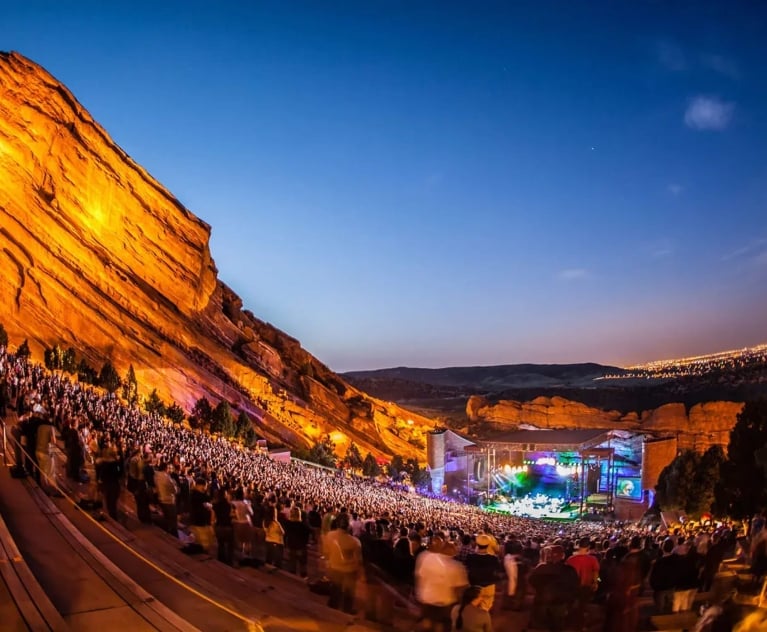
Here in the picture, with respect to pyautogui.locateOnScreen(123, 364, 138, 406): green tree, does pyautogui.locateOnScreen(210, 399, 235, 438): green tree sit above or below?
below

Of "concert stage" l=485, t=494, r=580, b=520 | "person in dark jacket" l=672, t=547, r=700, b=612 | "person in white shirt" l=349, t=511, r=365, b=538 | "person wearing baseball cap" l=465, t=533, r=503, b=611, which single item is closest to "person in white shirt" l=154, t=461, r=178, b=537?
"person in white shirt" l=349, t=511, r=365, b=538

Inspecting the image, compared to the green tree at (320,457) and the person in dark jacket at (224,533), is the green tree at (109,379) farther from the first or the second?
the person in dark jacket at (224,533)

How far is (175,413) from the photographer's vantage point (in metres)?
44.9

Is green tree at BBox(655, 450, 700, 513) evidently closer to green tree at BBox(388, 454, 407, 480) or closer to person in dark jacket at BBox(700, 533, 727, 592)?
green tree at BBox(388, 454, 407, 480)

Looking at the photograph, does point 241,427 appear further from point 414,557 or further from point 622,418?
point 622,418

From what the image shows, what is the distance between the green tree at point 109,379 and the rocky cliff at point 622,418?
142 feet

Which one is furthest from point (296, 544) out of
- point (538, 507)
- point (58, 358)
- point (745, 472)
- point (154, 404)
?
point (58, 358)

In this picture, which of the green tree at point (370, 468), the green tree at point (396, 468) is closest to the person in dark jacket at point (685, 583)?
the green tree at point (370, 468)

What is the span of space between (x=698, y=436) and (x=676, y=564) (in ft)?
206

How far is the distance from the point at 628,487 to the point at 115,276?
46.3m

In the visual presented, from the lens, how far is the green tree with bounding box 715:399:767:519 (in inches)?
901

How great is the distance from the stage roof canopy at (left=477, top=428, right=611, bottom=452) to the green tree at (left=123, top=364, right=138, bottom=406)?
25.7 meters

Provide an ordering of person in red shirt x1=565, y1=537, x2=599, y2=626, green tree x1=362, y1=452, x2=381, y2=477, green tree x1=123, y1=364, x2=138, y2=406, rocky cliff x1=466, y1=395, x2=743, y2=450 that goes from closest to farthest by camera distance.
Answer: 1. person in red shirt x1=565, y1=537, x2=599, y2=626
2. green tree x1=123, y1=364, x2=138, y2=406
3. green tree x1=362, y1=452, x2=381, y2=477
4. rocky cliff x1=466, y1=395, x2=743, y2=450

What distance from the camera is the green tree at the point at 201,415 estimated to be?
46.5 metres
